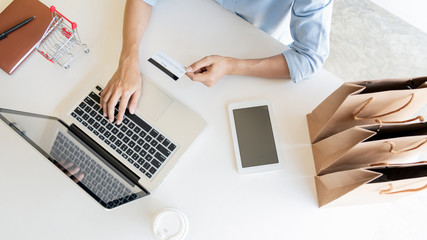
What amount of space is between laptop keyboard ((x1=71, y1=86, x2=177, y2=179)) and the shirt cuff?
409mm

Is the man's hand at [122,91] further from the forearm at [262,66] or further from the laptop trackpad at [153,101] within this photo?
the forearm at [262,66]

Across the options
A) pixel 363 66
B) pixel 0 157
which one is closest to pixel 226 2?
pixel 0 157

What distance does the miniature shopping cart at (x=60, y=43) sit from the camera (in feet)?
2.98

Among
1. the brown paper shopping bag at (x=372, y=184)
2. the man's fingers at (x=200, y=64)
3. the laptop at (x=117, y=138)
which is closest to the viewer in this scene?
the brown paper shopping bag at (x=372, y=184)

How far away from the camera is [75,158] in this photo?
76 centimetres

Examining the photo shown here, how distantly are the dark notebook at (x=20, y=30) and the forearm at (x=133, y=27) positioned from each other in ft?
0.82

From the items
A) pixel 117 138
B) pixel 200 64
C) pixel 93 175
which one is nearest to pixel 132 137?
pixel 117 138

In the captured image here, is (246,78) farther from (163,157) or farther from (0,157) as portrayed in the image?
(0,157)

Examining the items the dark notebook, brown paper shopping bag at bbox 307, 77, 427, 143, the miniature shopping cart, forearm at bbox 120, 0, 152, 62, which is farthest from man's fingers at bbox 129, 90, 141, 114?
brown paper shopping bag at bbox 307, 77, 427, 143

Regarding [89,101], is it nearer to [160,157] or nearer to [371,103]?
[160,157]

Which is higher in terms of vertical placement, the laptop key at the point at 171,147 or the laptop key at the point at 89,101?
the laptop key at the point at 171,147

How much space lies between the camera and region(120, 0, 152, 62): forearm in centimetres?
90

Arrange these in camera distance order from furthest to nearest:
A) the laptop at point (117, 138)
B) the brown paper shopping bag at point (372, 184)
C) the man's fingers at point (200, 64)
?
the man's fingers at point (200, 64) < the laptop at point (117, 138) < the brown paper shopping bag at point (372, 184)

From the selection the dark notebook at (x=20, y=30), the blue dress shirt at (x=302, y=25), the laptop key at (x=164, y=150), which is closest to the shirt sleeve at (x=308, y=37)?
A: the blue dress shirt at (x=302, y=25)
